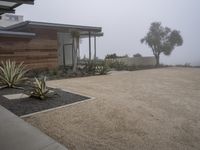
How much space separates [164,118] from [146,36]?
20821mm

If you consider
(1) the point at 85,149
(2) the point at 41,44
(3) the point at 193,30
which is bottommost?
(1) the point at 85,149

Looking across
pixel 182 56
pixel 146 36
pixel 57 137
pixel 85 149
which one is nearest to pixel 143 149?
pixel 85 149

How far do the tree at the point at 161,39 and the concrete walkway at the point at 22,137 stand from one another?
2092cm

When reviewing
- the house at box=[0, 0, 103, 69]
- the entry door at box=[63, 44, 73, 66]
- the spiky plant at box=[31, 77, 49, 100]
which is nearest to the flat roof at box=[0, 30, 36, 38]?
the house at box=[0, 0, 103, 69]

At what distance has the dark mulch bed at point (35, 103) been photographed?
5699mm

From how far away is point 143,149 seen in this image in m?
3.56

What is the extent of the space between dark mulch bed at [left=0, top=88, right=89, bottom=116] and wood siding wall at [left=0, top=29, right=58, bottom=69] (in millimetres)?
6021

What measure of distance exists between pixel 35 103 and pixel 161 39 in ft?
66.6

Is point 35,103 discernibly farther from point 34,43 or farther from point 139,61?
point 139,61

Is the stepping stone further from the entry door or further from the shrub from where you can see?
the shrub

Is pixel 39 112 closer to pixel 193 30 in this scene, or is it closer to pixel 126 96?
pixel 126 96

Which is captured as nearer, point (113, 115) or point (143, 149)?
point (143, 149)

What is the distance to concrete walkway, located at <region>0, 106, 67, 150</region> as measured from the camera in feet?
11.5

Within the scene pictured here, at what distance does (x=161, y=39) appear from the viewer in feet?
80.0
